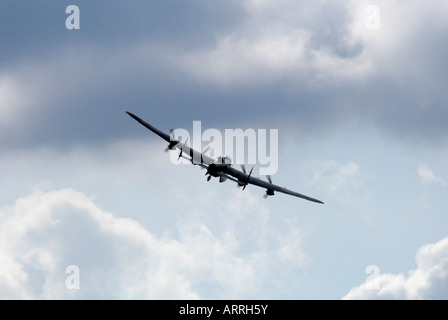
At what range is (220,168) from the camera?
567 ft

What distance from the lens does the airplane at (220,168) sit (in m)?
172

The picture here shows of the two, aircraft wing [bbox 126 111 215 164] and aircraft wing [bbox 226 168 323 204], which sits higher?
aircraft wing [bbox 126 111 215 164]

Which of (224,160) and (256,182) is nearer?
(224,160)

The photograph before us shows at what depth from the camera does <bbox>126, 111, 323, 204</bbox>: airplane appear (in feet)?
565

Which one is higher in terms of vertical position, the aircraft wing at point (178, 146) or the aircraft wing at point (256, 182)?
the aircraft wing at point (178, 146)
